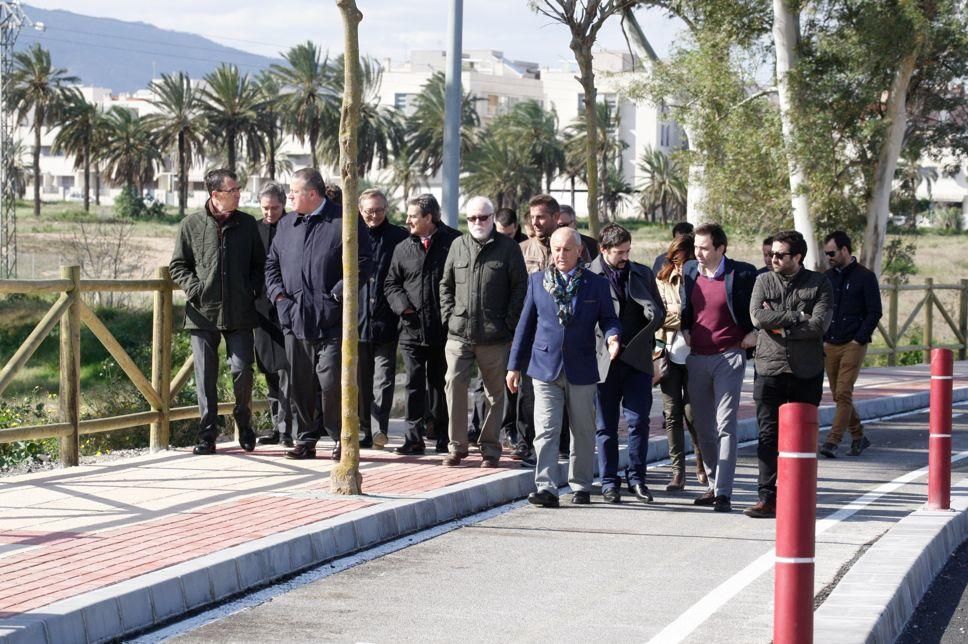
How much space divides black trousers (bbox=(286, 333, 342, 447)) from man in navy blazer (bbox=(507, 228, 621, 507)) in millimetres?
1640

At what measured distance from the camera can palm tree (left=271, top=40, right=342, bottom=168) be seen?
76.9 meters

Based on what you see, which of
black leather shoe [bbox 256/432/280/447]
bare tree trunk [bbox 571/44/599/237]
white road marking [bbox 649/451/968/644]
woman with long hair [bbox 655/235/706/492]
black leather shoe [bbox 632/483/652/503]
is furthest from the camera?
bare tree trunk [bbox 571/44/599/237]

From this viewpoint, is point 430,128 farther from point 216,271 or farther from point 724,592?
point 724,592

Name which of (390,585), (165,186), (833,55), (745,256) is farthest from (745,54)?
(165,186)

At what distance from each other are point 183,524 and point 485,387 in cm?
328

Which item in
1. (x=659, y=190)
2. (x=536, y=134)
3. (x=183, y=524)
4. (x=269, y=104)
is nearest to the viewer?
(x=183, y=524)

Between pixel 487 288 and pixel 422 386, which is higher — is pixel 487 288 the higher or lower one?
the higher one

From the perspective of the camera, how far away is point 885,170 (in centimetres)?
2666

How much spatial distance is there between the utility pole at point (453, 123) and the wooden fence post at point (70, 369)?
226 inches

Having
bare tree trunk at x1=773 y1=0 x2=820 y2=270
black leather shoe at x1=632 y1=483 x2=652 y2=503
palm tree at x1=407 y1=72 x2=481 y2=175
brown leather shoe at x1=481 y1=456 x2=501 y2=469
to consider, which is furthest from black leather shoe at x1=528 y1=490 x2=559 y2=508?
palm tree at x1=407 y1=72 x2=481 y2=175

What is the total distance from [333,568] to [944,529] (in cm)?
361

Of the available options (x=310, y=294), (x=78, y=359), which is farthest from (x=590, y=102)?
(x=78, y=359)

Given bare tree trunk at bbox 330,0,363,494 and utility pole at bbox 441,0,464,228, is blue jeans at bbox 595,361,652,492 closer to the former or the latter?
bare tree trunk at bbox 330,0,363,494

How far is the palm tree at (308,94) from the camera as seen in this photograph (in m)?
76.9
